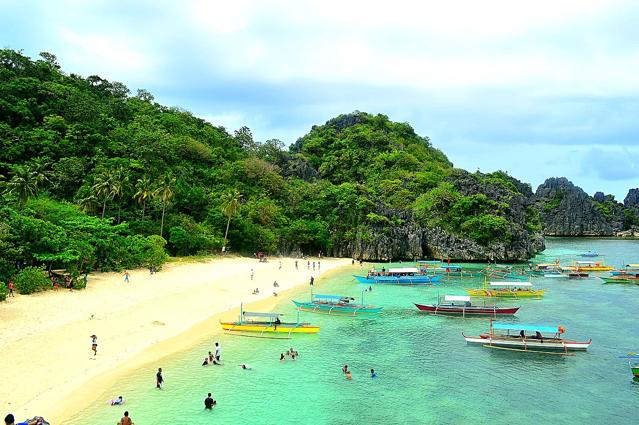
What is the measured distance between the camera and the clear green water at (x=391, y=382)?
2117 centimetres

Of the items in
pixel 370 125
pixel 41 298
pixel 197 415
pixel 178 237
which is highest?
pixel 370 125

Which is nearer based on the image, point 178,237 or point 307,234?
point 178,237

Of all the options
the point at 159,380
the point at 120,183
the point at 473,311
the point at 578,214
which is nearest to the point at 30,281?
the point at 159,380

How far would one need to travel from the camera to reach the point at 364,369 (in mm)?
27094

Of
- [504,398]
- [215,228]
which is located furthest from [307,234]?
[504,398]

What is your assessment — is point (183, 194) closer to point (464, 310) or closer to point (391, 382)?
point (464, 310)

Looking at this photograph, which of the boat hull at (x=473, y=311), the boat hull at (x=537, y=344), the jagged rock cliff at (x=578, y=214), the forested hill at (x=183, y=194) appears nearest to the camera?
the boat hull at (x=537, y=344)

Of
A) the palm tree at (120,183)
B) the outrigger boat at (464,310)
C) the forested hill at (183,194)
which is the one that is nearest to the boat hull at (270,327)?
the outrigger boat at (464,310)

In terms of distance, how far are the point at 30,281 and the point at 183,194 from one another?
113ft

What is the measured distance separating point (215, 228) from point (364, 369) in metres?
43.4

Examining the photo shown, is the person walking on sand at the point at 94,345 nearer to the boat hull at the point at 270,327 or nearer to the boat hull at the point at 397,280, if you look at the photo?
the boat hull at the point at 270,327

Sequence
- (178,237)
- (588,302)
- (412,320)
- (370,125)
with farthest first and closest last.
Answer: (370,125) → (178,237) → (588,302) → (412,320)

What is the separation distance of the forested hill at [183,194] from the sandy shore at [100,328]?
485 cm

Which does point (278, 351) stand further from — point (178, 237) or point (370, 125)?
point (370, 125)
